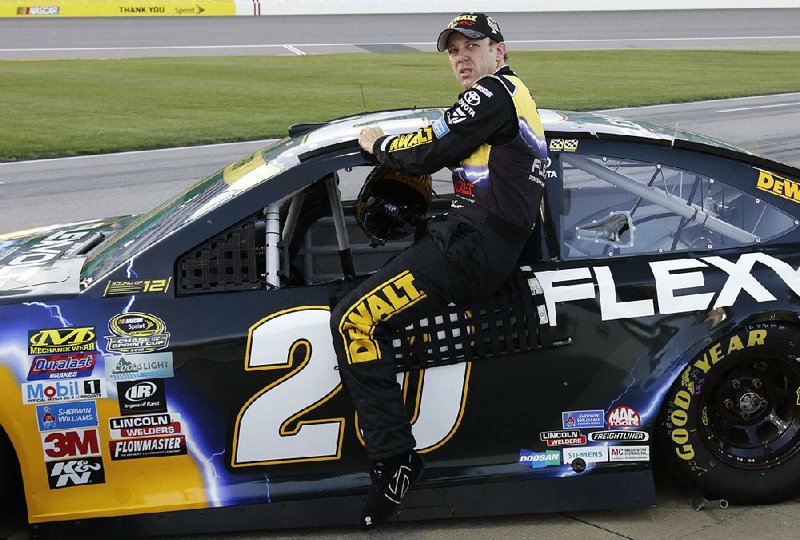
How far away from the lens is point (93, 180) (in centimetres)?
1073

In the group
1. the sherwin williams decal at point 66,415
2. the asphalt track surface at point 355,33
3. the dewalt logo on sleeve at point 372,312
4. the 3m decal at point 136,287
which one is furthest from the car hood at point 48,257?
the asphalt track surface at point 355,33

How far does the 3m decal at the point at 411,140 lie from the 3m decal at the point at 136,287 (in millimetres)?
915

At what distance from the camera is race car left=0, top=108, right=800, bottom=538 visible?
3.63 m

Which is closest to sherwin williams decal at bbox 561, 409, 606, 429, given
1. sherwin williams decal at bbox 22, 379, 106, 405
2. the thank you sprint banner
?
sherwin williams decal at bbox 22, 379, 106, 405

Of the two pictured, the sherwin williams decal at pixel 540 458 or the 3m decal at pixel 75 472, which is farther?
the sherwin williams decal at pixel 540 458

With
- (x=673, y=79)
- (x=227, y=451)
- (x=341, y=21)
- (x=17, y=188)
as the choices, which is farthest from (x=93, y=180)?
(x=341, y=21)

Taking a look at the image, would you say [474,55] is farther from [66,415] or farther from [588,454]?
[66,415]

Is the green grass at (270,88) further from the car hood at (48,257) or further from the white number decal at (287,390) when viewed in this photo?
the white number decal at (287,390)

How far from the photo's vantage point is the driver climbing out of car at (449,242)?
3572mm

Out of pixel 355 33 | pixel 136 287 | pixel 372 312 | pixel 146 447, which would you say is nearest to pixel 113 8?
pixel 355 33

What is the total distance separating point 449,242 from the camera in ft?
12.1

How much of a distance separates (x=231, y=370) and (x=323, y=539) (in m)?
0.71

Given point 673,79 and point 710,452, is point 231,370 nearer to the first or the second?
point 710,452

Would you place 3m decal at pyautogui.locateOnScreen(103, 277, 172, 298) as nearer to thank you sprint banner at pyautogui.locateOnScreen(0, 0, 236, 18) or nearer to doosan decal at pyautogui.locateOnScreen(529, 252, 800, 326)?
doosan decal at pyautogui.locateOnScreen(529, 252, 800, 326)
